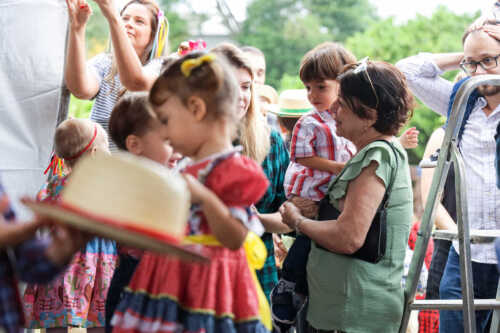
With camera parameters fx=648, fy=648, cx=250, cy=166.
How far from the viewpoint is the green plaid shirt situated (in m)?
3.00

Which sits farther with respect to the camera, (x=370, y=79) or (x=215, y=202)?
(x=370, y=79)

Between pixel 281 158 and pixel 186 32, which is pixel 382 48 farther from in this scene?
pixel 281 158

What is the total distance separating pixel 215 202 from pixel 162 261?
0.98 feet

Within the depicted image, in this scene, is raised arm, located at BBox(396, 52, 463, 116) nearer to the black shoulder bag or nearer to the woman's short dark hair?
the woman's short dark hair

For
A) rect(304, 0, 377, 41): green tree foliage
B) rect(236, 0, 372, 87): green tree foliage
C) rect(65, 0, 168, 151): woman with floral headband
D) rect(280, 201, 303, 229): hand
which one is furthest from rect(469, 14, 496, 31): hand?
rect(304, 0, 377, 41): green tree foliage

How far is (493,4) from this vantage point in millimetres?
3633

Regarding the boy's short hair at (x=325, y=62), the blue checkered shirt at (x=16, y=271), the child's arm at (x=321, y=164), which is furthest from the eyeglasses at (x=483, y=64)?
the blue checkered shirt at (x=16, y=271)

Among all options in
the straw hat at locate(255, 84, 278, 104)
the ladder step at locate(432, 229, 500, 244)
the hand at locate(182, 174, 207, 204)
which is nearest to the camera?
the hand at locate(182, 174, 207, 204)

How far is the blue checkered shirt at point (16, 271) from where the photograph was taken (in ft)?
4.91

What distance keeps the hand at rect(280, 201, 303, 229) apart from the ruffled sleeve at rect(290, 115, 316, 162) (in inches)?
18.4

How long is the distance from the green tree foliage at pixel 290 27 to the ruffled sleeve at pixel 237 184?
109 ft

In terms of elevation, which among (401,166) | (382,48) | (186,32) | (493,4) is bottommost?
(186,32)

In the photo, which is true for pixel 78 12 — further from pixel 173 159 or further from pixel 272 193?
pixel 272 193

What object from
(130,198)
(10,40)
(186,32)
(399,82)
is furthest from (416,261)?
(186,32)
